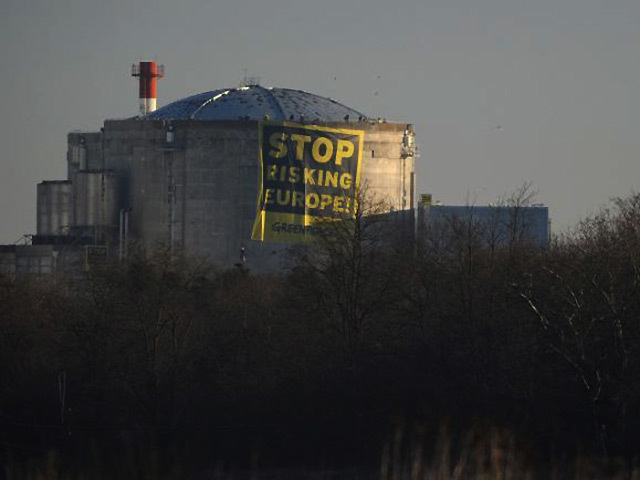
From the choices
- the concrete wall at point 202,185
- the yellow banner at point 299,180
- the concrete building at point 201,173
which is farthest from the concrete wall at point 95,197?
the yellow banner at point 299,180

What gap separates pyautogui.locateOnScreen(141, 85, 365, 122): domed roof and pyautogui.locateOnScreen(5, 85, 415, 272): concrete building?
4cm

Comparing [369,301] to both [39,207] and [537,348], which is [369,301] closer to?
[537,348]

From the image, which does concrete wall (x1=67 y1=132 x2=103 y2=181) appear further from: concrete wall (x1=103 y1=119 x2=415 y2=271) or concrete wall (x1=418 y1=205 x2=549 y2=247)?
concrete wall (x1=418 y1=205 x2=549 y2=247)

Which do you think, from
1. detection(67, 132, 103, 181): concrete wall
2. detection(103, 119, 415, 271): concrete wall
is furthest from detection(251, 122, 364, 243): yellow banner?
detection(67, 132, 103, 181): concrete wall

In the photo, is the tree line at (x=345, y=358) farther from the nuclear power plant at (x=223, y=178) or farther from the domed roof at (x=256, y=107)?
the domed roof at (x=256, y=107)

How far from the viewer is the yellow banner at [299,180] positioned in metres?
85.6

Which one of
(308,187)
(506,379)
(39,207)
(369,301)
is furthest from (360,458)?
(39,207)

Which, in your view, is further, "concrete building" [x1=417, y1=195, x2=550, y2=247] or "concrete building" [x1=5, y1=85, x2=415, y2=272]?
"concrete building" [x1=5, y1=85, x2=415, y2=272]

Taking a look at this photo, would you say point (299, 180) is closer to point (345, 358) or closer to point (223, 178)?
point (223, 178)

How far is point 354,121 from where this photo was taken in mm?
91188

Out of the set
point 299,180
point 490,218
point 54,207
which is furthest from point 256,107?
point 490,218

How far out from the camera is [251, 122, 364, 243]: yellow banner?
8556 cm

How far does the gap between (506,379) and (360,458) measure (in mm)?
4541

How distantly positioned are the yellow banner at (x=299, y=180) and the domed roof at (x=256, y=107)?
7.94 ft
